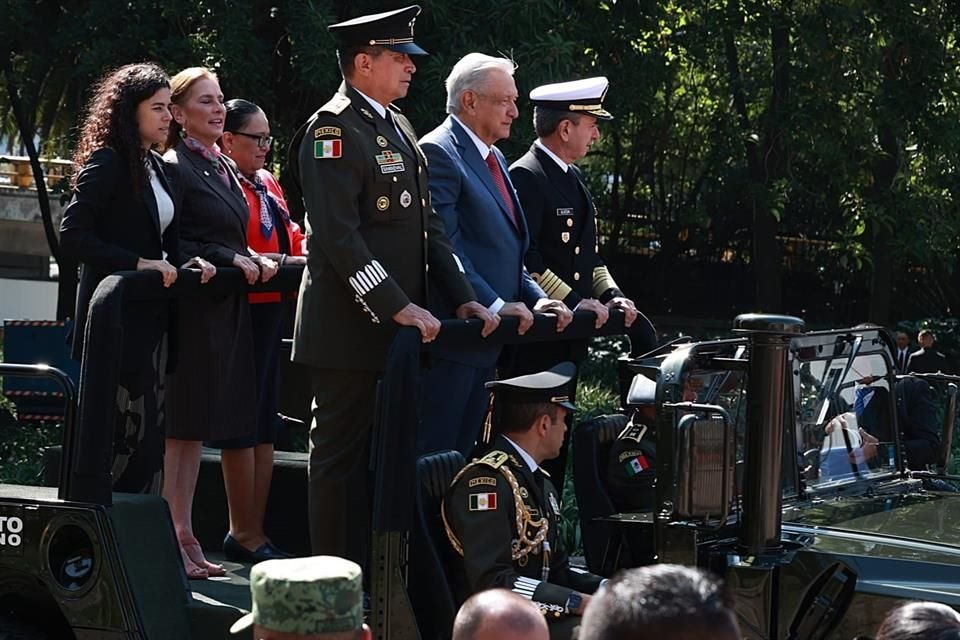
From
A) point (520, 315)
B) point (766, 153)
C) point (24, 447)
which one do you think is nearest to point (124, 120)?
point (520, 315)

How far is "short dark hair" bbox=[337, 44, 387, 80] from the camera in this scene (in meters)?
5.05

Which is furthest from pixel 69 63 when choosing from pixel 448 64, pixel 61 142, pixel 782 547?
pixel 782 547

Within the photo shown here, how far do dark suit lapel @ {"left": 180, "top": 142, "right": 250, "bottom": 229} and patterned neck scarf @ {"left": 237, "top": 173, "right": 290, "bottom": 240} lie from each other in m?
0.28

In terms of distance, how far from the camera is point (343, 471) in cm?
476

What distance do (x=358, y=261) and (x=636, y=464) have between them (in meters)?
1.12

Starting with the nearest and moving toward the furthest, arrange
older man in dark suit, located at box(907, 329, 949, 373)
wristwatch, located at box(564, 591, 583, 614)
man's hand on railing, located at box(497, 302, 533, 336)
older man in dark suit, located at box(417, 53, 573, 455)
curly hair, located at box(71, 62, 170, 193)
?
wristwatch, located at box(564, 591, 583, 614) → man's hand on railing, located at box(497, 302, 533, 336) → curly hair, located at box(71, 62, 170, 193) → older man in dark suit, located at box(417, 53, 573, 455) → older man in dark suit, located at box(907, 329, 949, 373)

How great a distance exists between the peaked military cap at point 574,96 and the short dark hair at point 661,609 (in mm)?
4095

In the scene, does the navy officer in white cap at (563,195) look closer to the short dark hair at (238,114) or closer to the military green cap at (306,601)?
the short dark hair at (238,114)

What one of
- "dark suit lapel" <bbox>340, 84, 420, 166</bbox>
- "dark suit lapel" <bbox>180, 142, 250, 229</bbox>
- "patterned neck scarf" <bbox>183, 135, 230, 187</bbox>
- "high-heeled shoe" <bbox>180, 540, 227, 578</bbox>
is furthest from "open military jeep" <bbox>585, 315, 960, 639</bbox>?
"patterned neck scarf" <bbox>183, 135, 230, 187</bbox>

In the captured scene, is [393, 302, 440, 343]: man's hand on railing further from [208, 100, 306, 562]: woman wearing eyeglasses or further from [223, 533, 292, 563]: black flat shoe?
[223, 533, 292, 563]: black flat shoe

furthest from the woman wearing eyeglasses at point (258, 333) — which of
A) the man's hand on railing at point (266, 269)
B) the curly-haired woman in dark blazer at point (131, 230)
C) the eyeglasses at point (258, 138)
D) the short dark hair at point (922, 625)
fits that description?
the short dark hair at point (922, 625)

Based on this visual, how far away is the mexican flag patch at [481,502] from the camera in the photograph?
444 cm

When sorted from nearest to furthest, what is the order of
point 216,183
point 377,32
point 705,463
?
point 705,463 → point 377,32 → point 216,183

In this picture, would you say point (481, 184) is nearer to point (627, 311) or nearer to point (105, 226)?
point (627, 311)
